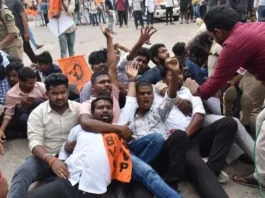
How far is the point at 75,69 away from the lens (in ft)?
18.4

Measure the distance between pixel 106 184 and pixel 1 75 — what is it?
2.23m

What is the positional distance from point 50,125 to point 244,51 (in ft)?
5.91

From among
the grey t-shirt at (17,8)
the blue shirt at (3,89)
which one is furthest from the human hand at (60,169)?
the grey t-shirt at (17,8)

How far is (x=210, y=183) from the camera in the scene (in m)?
3.03

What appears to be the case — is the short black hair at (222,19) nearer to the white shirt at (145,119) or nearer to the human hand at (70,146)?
the white shirt at (145,119)

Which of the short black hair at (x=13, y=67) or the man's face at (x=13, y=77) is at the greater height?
the short black hair at (x=13, y=67)

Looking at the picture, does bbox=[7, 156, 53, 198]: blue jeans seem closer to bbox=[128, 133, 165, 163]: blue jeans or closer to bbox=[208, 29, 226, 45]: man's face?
bbox=[128, 133, 165, 163]: blue jeans

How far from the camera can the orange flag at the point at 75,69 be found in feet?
18.2

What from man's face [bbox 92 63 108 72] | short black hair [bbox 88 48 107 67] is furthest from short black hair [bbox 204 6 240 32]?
short black hair [bbox 88 48 107 67]

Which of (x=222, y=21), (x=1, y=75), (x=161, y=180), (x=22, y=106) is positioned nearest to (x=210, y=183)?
(x=161, y=180)

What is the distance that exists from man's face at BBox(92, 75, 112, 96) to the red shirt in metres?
1.07

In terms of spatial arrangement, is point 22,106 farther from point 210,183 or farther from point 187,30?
point 187,30

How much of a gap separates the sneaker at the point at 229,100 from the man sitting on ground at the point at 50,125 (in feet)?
5.32

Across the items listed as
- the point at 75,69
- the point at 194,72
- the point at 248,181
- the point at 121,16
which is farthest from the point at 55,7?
the point at 121,16
